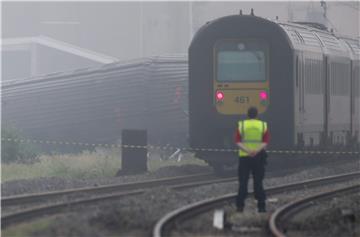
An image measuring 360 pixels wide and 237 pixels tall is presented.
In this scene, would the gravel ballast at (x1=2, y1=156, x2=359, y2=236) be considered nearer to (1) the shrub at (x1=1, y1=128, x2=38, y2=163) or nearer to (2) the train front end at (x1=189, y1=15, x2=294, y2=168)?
(2) the train front end at (x1=189, y1=15, x2=294, y2=168)

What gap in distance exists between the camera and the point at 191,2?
6081cm

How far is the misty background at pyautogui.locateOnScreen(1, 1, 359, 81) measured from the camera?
56.1 metres

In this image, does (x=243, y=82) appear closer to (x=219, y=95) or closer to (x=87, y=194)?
(x=219, y=95)

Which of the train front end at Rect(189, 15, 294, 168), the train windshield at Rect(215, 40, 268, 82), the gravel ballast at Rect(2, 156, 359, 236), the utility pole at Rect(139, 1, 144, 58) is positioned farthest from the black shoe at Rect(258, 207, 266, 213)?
the utility pole at Rect(139, 1, 144, 58)

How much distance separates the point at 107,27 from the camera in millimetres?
63469

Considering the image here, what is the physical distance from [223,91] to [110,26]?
42.7 metres

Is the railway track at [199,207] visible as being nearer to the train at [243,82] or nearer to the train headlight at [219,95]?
the train at [243,82]

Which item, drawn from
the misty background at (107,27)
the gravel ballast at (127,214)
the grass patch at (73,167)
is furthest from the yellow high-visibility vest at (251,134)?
the misty background at (107,27)

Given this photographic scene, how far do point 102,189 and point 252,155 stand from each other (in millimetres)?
4179

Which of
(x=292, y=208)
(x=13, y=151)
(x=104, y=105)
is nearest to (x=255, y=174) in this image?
(x=292, y=208)

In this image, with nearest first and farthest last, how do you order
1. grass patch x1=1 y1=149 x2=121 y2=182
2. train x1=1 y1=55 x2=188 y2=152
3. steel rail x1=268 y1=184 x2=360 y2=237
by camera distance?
steel rail x1=268 y1=184 x2=360 y2=237, grass patch x1=1 y1=149 x2=121 y2=182, train x1=1 y1=55 x2=188 y2=152

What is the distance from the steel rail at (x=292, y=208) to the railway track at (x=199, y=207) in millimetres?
958

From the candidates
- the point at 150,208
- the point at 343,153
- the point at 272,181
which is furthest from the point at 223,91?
the point at 150,208

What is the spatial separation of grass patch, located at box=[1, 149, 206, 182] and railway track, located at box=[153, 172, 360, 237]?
16.9 feet
